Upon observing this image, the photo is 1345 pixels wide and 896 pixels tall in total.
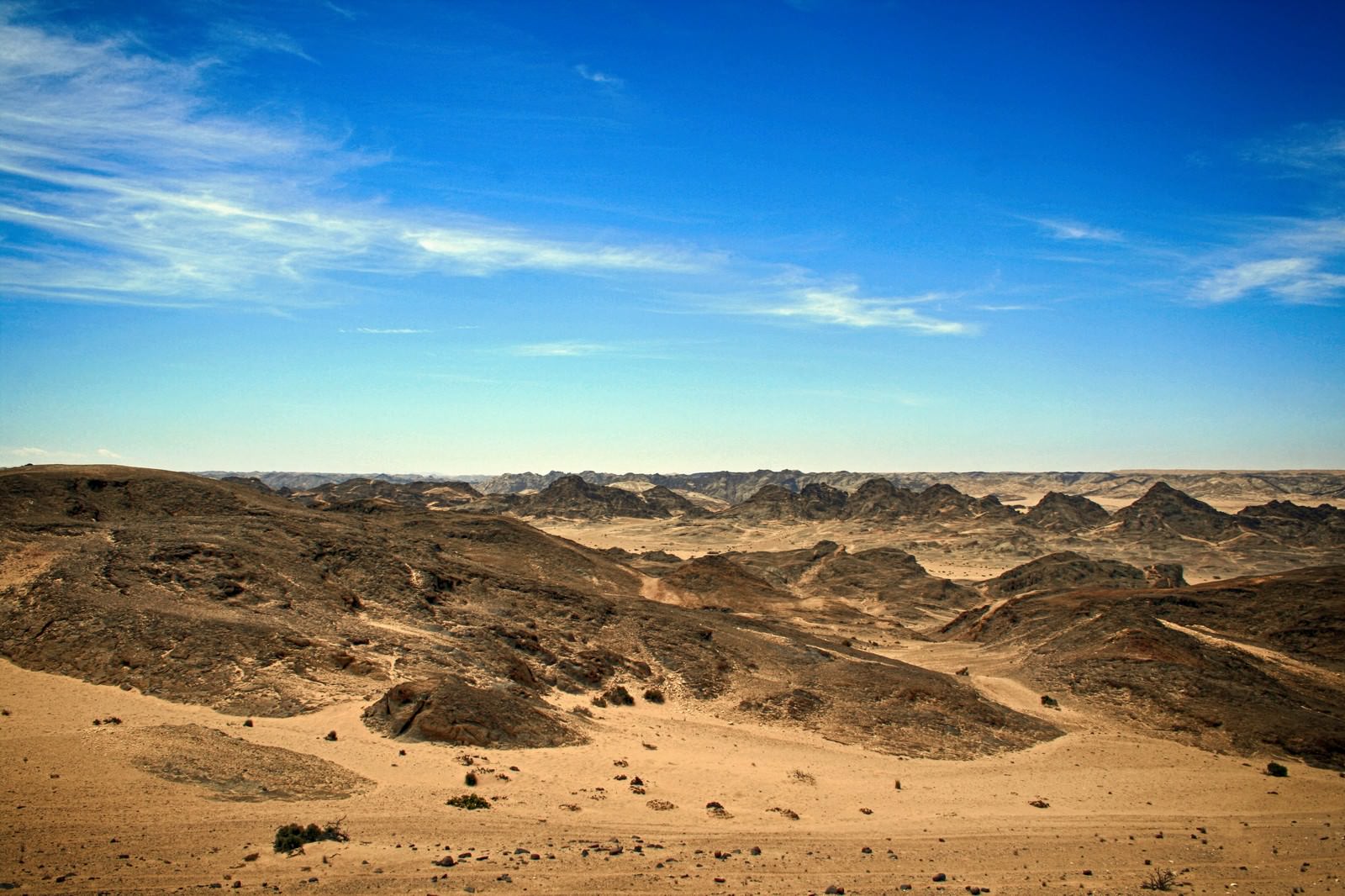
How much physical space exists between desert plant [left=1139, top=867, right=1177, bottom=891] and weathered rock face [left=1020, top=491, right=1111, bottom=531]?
133m

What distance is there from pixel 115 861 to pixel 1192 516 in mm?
155989

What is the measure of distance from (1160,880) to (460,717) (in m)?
18.9

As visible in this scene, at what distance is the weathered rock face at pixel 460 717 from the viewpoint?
24.0m

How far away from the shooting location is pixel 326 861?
15.4 meters

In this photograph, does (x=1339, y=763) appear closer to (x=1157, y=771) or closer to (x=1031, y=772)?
(x=1157, y=771)

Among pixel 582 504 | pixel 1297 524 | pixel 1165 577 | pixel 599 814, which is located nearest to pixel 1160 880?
pixel 599 814

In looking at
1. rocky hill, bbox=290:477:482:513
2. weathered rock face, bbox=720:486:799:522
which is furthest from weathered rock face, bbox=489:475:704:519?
weathered rock face, bbox=720:486:799:522

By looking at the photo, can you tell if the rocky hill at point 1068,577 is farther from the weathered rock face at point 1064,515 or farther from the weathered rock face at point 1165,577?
Result: the weathered rock face at point 1064,515

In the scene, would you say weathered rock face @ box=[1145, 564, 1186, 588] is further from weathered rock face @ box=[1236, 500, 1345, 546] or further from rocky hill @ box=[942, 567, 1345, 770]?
weathered rock face @ box=[1236, 500, 1345, 546]

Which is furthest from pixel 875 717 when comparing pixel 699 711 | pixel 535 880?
pixel 535 880

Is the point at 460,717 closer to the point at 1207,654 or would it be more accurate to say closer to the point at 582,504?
the point at 1207,654

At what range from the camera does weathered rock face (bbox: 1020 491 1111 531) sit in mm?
142500

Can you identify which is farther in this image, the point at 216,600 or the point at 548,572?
the point at 548,572

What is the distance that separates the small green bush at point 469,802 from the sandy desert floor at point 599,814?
274 mm
